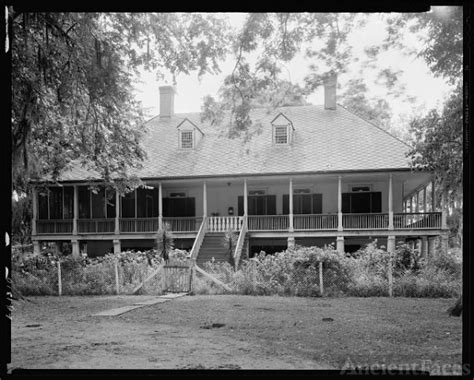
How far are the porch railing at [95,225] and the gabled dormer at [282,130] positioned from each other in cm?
854

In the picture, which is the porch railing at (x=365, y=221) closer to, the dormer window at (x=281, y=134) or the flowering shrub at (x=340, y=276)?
the dormer window at (x=281, y=134)

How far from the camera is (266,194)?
25.4 m

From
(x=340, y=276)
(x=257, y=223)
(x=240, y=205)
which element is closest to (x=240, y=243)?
(x=257, y=223)

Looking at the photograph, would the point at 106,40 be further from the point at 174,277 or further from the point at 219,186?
the point at 219,186

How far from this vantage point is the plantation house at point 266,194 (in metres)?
22.8

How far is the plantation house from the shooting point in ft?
74.7

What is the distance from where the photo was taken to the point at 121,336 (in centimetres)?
821

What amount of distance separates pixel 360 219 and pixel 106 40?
15.1 meters

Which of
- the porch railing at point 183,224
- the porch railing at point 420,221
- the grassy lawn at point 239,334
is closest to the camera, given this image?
the grassy lawn at point 239,334

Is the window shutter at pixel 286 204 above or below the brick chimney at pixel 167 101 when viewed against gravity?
below

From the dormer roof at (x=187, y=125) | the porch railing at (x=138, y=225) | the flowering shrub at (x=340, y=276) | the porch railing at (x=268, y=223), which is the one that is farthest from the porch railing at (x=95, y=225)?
the flowering shrub at (x=340, y=276)
